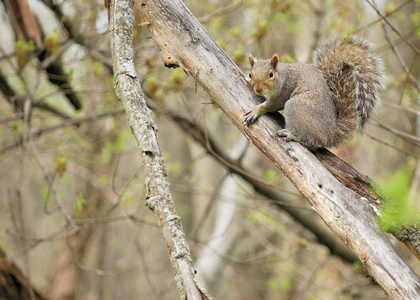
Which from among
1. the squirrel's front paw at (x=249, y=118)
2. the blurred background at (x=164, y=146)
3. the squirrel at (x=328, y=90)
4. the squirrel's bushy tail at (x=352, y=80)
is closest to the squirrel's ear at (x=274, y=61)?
the squirrel at (x=328, y=90)

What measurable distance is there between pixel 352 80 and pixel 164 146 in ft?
18.3

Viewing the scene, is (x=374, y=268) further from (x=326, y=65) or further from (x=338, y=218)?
(x=326, y=65)

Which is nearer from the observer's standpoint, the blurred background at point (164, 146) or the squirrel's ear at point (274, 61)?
the squirrel's ear at point (274, 61)

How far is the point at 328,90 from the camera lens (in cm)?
239

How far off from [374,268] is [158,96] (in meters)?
2.15

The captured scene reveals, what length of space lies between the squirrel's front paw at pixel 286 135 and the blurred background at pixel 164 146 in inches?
21.4

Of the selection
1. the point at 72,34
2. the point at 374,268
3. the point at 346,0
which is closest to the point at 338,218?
the point at 374,268

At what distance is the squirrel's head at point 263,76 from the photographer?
7.09 feet

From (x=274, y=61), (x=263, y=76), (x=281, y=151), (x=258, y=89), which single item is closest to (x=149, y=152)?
(x=281, y=151)

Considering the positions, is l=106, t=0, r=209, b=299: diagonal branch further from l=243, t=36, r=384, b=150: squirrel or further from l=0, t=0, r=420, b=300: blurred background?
l=243, t=36, r=384, b=150: squirrel

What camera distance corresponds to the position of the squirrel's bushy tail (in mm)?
2277

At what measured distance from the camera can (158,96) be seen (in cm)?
337

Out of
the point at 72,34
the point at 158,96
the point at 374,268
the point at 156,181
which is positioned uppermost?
the point at 72,34

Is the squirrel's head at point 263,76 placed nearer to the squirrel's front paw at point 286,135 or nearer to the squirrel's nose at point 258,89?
the squirrel's nose at point 258,89
